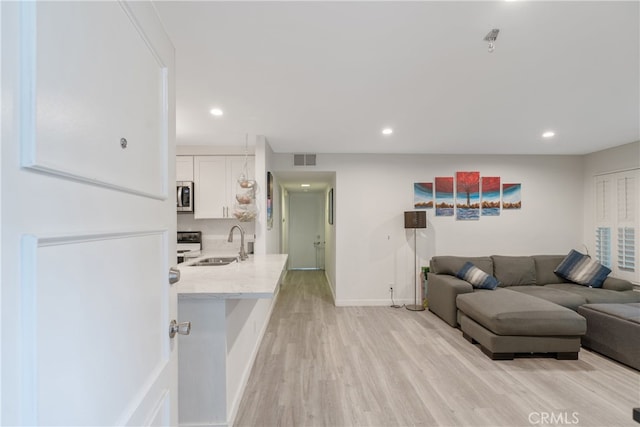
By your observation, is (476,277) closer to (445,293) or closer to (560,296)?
(445,293)

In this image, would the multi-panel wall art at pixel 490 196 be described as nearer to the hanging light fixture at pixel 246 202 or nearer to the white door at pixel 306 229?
the hanging light fixture at pixel 246 202

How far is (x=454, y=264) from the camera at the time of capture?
4.34 metres

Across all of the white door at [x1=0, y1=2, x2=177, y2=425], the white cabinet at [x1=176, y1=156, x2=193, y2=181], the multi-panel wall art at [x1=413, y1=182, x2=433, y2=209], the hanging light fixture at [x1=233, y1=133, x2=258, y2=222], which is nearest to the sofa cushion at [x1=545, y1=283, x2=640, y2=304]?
the multi-panel wall art at [x1=413, y1=182, x2=433, y2=209]

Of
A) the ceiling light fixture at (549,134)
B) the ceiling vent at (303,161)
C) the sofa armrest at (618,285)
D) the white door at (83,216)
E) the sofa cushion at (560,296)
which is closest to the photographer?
the white door at (83,216)

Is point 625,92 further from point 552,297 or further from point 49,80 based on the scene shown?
point 49,80

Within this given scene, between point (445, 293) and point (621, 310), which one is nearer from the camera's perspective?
point (621, 310)

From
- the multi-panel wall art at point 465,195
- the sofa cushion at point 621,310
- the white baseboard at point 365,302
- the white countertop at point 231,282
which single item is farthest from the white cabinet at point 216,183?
the sofa cushion at point 621,310

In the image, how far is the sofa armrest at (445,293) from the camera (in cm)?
376

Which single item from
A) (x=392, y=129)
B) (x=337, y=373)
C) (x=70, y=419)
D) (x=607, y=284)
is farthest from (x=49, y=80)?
(x=607, y=284)

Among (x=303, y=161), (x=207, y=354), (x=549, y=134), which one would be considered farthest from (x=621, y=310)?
(x=303, y=161)

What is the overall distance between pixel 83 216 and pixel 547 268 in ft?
17.8

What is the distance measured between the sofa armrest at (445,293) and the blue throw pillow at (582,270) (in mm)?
1621

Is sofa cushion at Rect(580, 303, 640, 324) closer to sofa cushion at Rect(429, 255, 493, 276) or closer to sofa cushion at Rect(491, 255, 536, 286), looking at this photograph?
sofa cushion at Rect(491, 255, 536, 286)

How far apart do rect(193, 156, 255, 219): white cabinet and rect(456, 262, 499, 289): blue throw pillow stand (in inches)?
128
